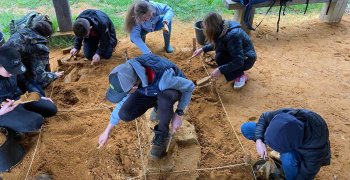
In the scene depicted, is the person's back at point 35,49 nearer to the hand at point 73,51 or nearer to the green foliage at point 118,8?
the hand at point 73,51

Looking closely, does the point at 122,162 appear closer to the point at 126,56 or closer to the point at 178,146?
the point at 178,146

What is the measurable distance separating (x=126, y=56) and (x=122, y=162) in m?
1.82

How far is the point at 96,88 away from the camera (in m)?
3.78

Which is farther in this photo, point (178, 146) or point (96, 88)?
point (96, 88)

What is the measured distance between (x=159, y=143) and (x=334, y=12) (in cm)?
407

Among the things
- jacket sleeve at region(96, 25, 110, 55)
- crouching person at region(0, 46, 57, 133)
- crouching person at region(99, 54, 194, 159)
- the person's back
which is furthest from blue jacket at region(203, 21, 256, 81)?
crouching person at region(0, 46, 57, 133)

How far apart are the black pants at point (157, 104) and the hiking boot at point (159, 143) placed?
0.14 ft

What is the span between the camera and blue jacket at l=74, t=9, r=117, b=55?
3.86m

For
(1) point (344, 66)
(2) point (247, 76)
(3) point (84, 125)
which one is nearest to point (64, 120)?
(3) point (84, 125)

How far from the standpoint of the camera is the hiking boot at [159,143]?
2592 millimetres

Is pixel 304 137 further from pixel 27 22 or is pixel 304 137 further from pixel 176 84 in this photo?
pixel 27 22

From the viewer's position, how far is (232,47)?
3.40m

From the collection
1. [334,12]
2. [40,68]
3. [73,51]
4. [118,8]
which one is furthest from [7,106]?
[334,12]

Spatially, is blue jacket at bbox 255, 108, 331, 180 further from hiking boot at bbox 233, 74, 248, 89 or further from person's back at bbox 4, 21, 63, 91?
person's back at bbox 4, 21, 63, 91
